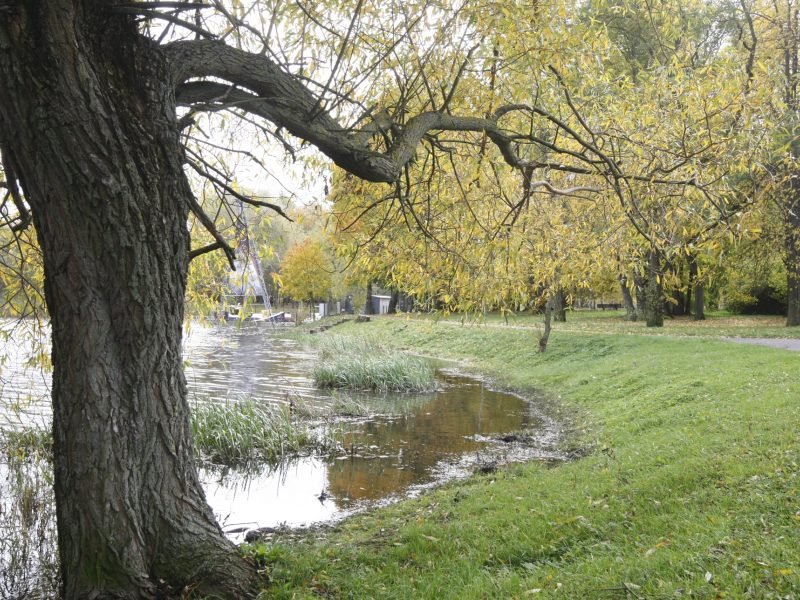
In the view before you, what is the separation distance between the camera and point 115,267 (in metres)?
3.74

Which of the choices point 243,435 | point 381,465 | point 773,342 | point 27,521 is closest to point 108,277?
point 27,521

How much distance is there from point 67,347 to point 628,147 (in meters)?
5.27

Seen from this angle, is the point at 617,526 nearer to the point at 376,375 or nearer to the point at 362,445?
the point at 362,445

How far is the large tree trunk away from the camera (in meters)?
3.54

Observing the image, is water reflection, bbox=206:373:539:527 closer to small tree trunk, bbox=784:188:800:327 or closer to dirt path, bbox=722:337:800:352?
dirt path, bbox=722:337:800:352

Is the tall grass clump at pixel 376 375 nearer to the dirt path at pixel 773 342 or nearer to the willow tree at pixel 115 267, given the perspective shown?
the dirt path at pixel 773 342

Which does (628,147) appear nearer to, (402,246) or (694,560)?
(402,246)

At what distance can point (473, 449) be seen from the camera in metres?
11.1

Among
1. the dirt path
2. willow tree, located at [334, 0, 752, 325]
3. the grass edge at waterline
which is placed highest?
willow tree, located at [334, 0, 752, 325]

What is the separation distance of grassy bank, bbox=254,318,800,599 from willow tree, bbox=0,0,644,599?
3.23ft

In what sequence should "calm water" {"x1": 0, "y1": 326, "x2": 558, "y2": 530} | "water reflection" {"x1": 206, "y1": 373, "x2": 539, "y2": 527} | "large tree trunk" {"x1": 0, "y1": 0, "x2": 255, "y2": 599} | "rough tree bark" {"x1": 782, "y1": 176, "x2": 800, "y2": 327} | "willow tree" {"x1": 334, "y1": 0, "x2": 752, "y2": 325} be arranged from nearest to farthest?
"large tree trunk" {"x1": 0, "y1": 0, "x2": 255, "y2": 599} < "willow tree" {"x1": 334, "y1": 0, "x2": 752, "y2": 325} < "water reflection" {"x1": 206, "y1": 373, "x2": 539, "y2": 527} < "calm water" {"x1": 0, "y1": 326, "x2": 558, "y2": 530} < "rough tree bark" {"x1": 782, "y1": 176, "x2": 800, "y2": 327}

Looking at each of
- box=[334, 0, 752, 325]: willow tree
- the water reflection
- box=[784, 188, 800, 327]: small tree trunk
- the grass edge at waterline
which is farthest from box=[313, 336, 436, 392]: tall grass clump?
box=[784, 188, 800, 327]: small tree trunk


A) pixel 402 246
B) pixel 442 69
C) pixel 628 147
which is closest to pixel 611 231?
pixel 628 147

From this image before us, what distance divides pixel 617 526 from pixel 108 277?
4.28 metres
